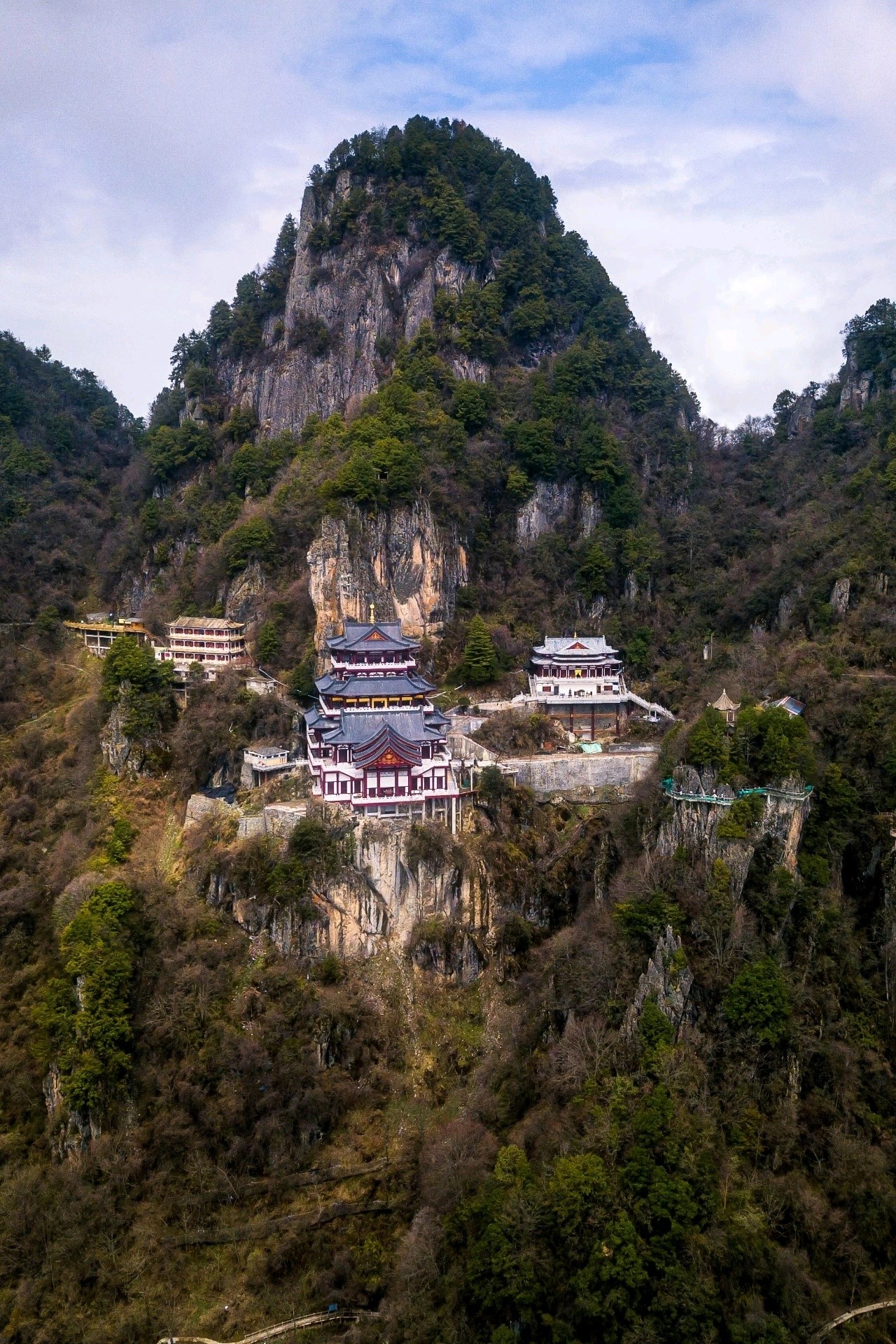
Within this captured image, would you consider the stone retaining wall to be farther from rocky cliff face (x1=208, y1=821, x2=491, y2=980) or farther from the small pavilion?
rocky cliff face (x1=208, y1=821, x2=491, y2=980)

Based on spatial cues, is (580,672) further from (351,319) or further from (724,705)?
(351,319)

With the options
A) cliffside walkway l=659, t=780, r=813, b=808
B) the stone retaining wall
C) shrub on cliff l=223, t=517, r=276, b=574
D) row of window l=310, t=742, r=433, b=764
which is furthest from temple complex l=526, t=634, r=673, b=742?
shrub on cliff l=223, t=517, r=276, b=574

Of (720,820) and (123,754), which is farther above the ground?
(123,754)

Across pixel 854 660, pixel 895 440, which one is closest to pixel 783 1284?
pixel 854 660

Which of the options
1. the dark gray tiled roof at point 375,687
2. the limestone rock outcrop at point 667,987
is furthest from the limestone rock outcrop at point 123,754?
the limestone rock outcrop at point 667,987

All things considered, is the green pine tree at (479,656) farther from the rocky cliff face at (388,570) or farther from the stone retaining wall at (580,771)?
the stone retaining wall at (580,771)

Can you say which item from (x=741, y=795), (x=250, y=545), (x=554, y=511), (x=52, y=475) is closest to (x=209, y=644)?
(x=250, y=545)
